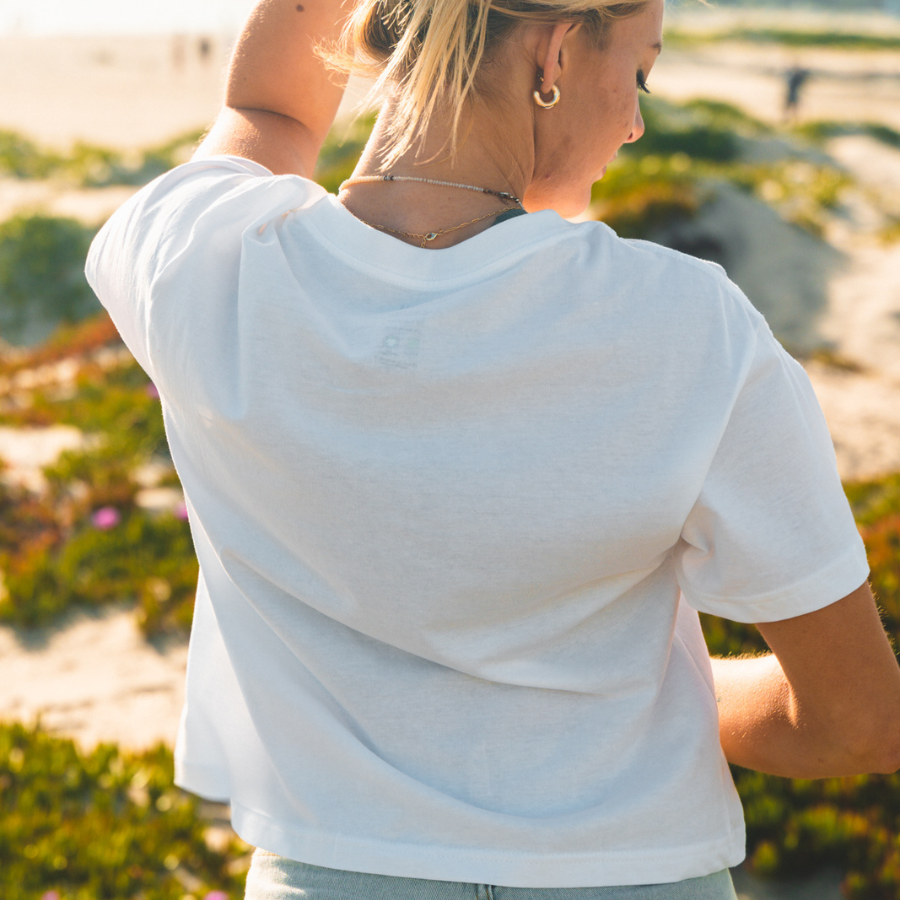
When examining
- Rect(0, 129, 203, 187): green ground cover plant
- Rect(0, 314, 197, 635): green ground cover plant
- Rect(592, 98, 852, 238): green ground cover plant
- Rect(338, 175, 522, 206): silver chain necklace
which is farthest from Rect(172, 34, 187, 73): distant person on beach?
Rect(338, 175, 522, 206): silver chain necklace

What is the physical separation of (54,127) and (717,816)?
3180cm

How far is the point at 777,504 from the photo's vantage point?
93 cm

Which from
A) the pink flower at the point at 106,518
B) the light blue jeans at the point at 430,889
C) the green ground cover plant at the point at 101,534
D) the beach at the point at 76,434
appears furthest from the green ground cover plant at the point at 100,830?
the light blue jeans at the point at 430,889

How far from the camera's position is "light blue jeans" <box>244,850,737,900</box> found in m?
1.05

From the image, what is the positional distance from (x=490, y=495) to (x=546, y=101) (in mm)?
525

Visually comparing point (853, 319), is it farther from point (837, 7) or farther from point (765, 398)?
point (837, 7)

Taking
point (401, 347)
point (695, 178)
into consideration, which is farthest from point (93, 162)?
point (401, 347)

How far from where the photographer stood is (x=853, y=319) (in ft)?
30.8

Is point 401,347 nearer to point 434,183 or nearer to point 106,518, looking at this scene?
point 434,183

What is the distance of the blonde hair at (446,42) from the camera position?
3.37 feet

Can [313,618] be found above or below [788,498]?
below

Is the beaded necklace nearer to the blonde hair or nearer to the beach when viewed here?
the blonde hair

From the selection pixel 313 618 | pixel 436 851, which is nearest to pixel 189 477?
pixel 313 618

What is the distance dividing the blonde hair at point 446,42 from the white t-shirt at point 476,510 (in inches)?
6.1
